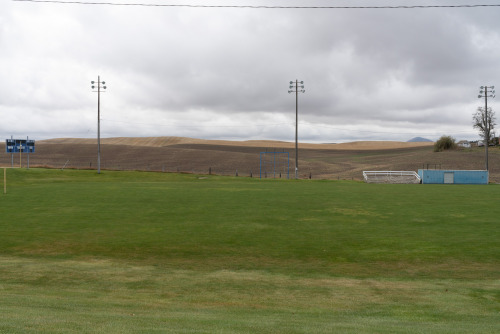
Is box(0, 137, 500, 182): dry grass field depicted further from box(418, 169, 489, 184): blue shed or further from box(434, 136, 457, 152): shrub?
box(418, 169, 489, 184): blue shed

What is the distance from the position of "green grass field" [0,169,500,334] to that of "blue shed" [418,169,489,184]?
131ft

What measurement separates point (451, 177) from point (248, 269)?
6222cm

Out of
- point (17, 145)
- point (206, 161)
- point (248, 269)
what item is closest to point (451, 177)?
point (248, 269)

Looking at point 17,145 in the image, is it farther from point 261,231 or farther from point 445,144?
point 445,144

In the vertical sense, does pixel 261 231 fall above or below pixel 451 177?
below

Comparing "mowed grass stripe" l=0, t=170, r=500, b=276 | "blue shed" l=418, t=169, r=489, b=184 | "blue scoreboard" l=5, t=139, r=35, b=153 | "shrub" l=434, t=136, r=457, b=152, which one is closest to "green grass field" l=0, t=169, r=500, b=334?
"mowed grass stripe" l=0, t=170, r=500, b=276

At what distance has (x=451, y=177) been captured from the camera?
69188mm

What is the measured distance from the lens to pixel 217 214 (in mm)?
27094

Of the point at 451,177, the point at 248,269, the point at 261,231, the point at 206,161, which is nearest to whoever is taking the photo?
the point at 248,269

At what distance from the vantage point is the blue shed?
6875 centimetres

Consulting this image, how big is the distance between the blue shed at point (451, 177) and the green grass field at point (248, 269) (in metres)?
40.0

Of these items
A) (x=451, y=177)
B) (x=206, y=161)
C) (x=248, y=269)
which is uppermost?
(x=206, y=161)

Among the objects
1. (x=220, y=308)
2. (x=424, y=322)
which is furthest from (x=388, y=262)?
(x=220, y=308)

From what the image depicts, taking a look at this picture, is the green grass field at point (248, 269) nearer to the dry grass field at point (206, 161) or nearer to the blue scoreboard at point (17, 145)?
the blue scoreboard at point (17, 145)
